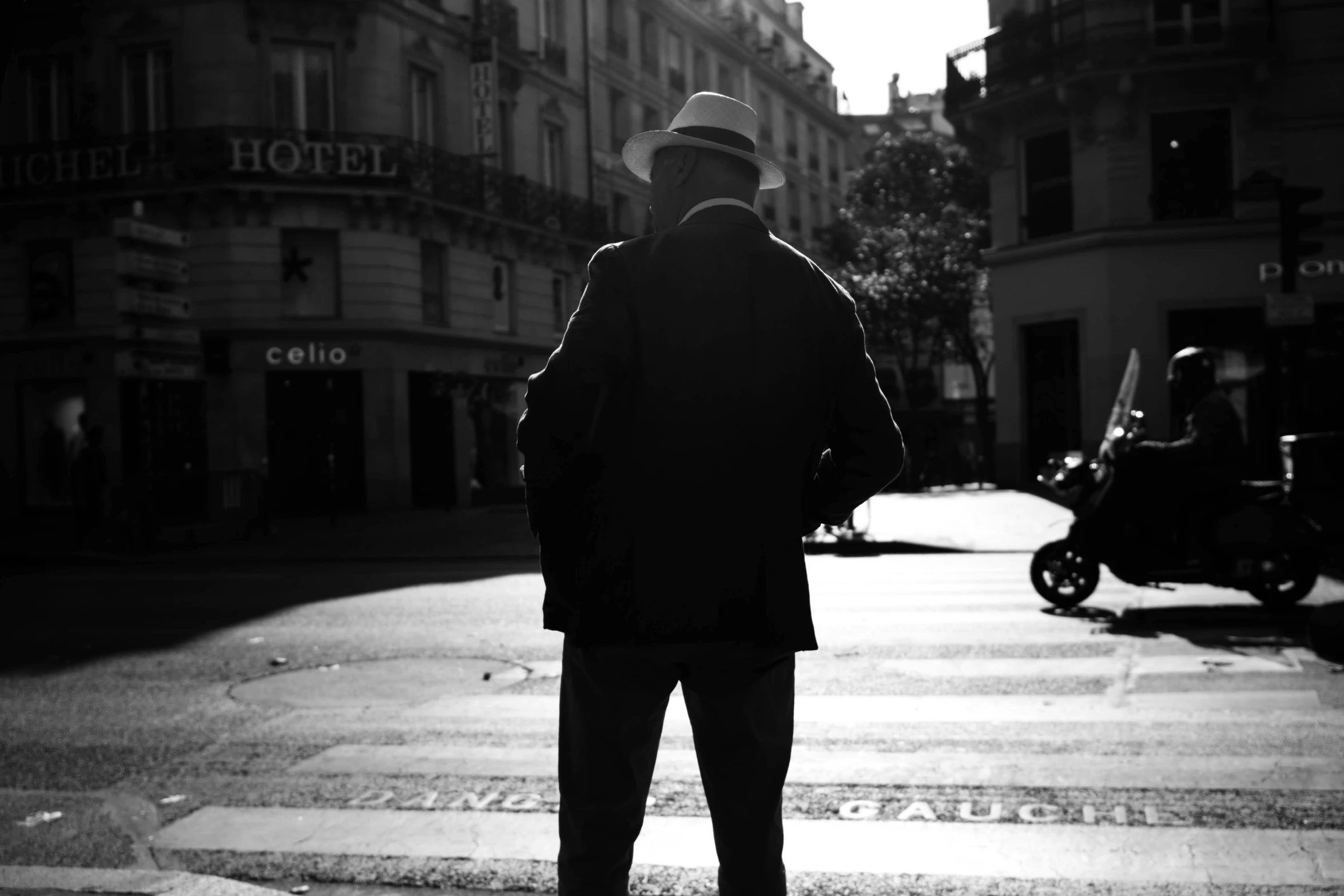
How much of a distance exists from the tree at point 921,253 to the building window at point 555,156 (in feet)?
34.9

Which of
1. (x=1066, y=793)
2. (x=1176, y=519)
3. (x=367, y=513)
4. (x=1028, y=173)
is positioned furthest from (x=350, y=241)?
(x=1066, y=793)

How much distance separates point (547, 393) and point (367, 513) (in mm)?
26247

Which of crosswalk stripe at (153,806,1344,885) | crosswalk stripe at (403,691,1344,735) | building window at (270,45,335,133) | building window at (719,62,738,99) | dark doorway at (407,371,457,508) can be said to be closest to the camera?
crosswalk stripe at (153,806,1344,885)

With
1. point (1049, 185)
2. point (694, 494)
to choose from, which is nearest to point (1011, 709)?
point (694, 494)

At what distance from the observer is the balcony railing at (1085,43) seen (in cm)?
2623

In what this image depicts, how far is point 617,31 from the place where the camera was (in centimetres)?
4047

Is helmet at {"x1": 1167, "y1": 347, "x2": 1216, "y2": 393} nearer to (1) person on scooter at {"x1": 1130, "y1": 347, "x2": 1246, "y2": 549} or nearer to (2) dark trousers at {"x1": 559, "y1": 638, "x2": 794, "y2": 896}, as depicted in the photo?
(1) person on scooter at {"x1": 1130, "y1": 347, "x2": 1246, "y2": 549}

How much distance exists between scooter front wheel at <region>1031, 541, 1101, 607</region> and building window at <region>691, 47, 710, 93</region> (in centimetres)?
3830

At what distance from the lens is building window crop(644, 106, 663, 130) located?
138 feet

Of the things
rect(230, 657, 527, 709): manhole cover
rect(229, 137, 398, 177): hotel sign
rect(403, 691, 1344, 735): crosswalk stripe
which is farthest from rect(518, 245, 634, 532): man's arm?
rect(229, 137, 398, 177): hotel sign

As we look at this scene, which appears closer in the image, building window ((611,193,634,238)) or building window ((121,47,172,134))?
building window ((121,47,172,134))

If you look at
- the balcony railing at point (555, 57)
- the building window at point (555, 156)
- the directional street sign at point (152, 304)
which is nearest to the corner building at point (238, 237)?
the balcony railing at point (555, 57)

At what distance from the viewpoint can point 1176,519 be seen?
9.76m

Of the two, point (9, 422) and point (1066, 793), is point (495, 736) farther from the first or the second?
point (9, 422)
